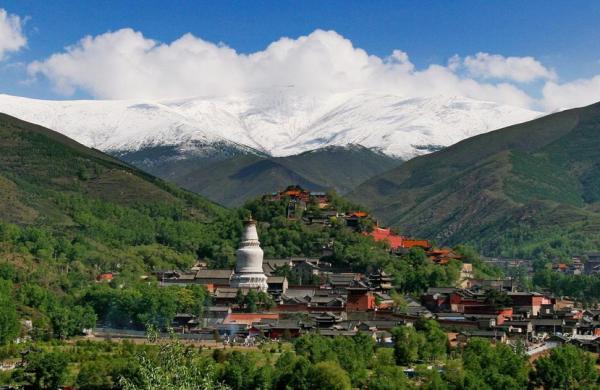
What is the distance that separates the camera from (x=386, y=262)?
12838 cm

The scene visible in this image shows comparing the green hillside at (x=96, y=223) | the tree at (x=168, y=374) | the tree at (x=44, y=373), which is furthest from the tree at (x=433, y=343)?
the green hillside at (x=96, y=223)

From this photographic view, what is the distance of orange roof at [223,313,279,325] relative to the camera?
107438mm

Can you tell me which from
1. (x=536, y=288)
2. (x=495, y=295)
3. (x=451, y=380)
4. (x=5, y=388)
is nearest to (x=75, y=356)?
(x=5, y=388)

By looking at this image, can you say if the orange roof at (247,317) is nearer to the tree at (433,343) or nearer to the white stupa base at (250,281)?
the white stupa base at (250,281)

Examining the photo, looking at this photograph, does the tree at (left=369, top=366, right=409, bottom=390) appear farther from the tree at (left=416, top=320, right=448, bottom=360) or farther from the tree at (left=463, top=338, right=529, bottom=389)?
the tree at (left=416, top=320, right=448, bottom=360)

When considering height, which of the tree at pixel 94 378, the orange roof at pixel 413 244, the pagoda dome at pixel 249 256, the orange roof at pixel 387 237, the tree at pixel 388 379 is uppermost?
the orange roof at pixel 387 237

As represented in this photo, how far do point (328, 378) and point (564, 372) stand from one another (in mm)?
14724

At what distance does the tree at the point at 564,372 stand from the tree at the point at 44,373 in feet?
94.2

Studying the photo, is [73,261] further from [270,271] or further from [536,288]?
[536,288]

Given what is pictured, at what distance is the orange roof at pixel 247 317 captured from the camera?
107 m

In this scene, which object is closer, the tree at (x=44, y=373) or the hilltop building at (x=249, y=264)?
the tree at (x=44, y=373)

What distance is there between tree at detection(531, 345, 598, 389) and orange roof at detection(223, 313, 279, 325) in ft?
106

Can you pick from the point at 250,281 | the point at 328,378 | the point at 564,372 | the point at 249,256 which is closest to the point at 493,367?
the point at 564,372

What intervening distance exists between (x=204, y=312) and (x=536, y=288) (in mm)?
46757
